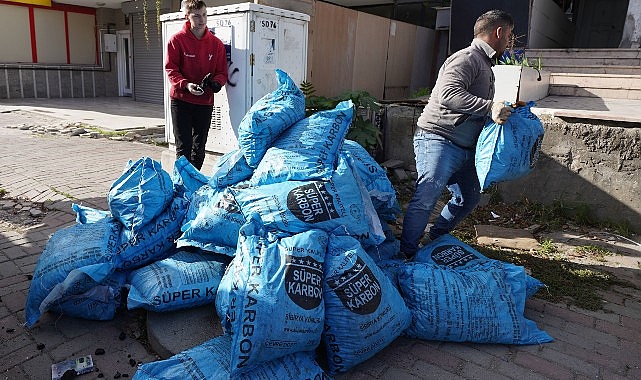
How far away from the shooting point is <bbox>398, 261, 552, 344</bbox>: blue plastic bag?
7.89ft

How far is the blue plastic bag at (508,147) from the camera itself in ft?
9.33

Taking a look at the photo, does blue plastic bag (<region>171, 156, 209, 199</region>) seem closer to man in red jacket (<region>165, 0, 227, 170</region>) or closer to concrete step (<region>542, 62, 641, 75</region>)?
man in red jacket (<region>165, 0, 227, 170</region>)

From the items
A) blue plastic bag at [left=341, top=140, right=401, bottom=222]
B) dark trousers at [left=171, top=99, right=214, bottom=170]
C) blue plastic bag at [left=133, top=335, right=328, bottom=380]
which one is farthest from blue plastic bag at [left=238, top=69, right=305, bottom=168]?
dark trousers at [left=171, top=99, right=214, bottom=170]

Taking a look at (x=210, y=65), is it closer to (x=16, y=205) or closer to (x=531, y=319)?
(x=16, y=205)

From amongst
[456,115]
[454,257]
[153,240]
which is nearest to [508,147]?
[456,115]

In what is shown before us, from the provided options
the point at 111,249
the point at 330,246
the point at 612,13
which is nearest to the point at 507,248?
the point at 330,246

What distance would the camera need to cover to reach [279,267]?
2.07 metres

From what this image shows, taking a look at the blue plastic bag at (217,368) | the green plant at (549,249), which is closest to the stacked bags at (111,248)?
the blue plastic bag at (217,368)

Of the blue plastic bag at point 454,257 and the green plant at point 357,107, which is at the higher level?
the green plant at point 357,107

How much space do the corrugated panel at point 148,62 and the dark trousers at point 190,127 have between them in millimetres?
10911

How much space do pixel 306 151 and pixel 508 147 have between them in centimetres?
125

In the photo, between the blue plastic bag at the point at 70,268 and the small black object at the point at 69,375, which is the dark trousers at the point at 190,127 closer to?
the blue plastic bag at the point at 70,268

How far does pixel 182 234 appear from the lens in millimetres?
2770

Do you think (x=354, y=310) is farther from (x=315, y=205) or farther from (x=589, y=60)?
(x=589, y=60)
